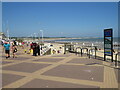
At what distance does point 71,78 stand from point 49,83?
108 centimetres

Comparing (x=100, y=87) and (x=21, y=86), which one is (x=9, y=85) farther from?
(x=100, y=87)

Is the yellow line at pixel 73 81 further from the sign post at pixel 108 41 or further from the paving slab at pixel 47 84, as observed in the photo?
the sign post at pixel 108 41

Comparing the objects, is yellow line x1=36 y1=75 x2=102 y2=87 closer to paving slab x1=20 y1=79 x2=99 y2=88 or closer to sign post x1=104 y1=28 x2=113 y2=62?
paving slab x1=20 y1=79 x2=99 y2=88

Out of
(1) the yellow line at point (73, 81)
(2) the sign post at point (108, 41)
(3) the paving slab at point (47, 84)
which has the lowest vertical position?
(3) the paving slab at point (47, 84)

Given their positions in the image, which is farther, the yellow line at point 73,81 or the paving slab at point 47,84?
the yellow line at point 73,81

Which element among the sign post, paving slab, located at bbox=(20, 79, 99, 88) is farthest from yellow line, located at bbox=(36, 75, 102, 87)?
the sign post

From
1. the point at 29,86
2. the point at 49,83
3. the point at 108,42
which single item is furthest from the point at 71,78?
the point at 108,42

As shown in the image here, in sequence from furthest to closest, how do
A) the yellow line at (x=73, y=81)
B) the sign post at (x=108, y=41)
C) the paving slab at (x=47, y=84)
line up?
the sign post at (x=108, y=41), the yellow line at (x=73, y=81), the paving slab at (x=47, y=84)

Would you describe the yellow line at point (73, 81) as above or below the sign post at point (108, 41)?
below

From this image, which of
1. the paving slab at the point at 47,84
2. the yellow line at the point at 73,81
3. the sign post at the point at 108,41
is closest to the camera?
the paving slab at the point at 47,84

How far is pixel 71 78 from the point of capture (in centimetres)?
571

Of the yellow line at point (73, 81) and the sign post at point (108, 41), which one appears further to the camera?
the sign post at point (108, 41)

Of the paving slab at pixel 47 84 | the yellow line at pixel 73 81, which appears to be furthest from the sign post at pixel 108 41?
Answer: the paving slab at pixel 47 84

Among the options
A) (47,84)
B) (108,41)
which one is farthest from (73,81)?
(108,41)
